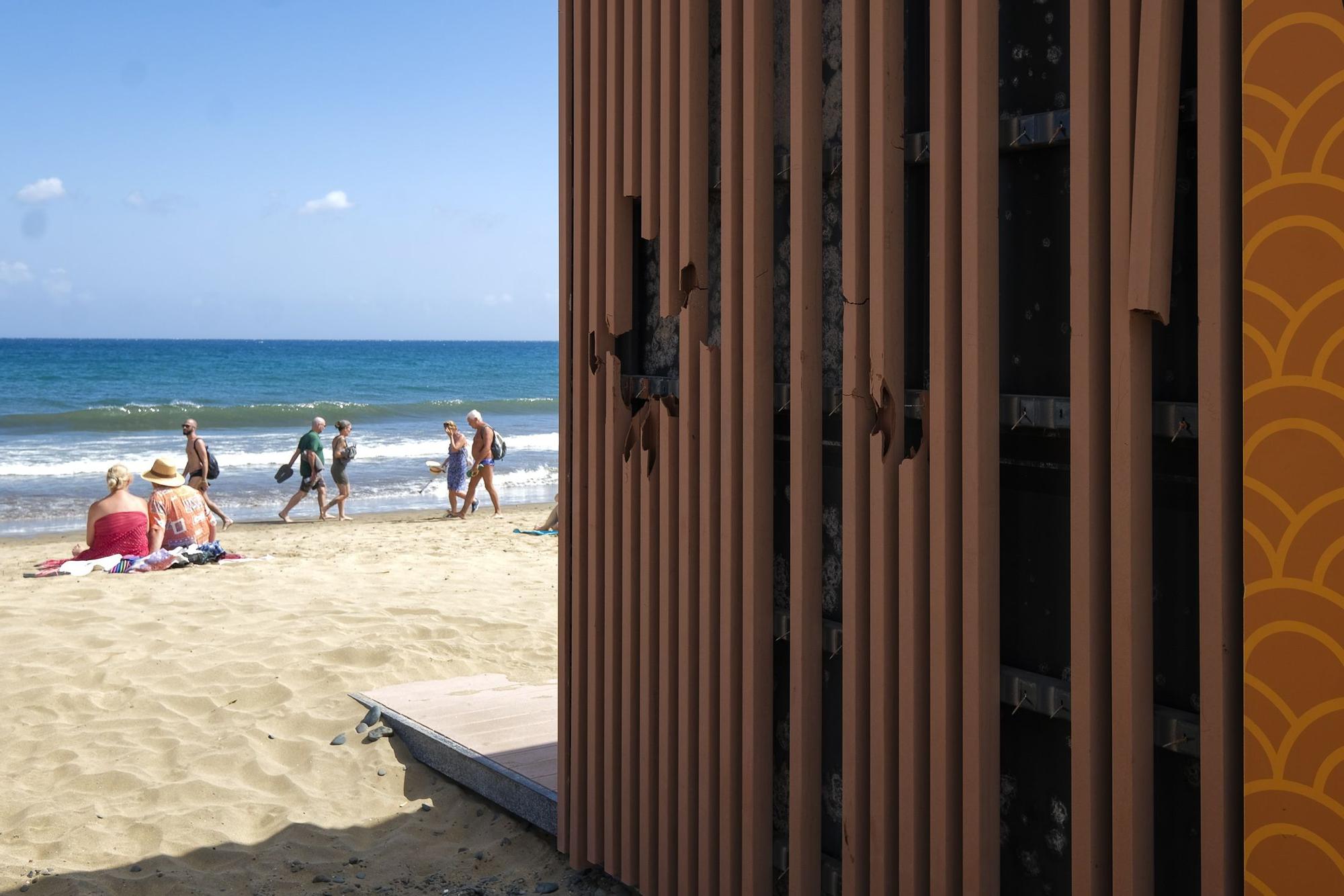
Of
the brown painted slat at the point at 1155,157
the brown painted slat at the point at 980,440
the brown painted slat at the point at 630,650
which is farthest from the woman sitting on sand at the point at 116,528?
the brown painted slat at the point at 1155,157

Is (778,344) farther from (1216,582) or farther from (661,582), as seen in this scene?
(1216,582)

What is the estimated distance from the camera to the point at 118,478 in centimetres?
1083

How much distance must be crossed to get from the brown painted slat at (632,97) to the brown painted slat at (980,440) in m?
1.37

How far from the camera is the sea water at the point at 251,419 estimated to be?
20641 mm

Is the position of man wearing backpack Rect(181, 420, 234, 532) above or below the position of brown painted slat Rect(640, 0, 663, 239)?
below

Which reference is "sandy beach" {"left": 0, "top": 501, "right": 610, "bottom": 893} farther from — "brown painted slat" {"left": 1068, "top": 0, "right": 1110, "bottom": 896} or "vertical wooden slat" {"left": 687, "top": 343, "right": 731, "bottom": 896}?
"brown painted slat" {"left": 1068, "top": 0, "right": 1110, "bottom": 896}

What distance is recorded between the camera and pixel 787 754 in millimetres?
3539

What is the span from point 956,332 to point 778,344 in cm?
77

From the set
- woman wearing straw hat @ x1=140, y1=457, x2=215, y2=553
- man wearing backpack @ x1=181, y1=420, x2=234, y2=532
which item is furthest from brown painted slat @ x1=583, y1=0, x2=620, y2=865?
man wearing backpack @ x1=181, y1=420, x2=234, y2=532

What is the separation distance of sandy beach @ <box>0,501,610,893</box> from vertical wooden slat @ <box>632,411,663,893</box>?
21.5 inches

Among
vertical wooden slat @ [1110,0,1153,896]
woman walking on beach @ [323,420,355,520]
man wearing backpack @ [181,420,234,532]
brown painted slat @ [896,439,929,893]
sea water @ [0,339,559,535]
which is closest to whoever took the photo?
vertical wooden slat @ [1110,0,1153,896]

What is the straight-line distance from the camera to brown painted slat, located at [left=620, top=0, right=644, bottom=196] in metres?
3.76

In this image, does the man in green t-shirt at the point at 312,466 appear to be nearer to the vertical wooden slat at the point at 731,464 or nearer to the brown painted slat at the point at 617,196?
the brown painted slat at the point at 617,196

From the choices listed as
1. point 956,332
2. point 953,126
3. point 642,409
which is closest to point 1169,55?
point 953,126
